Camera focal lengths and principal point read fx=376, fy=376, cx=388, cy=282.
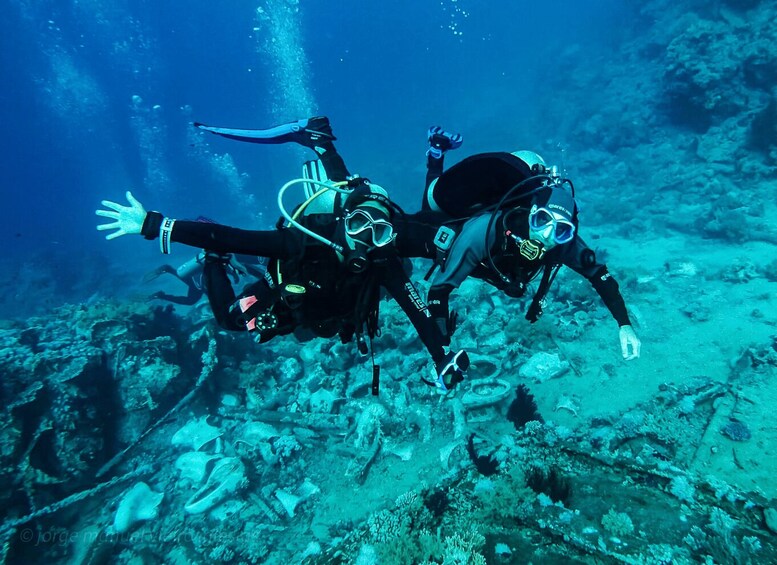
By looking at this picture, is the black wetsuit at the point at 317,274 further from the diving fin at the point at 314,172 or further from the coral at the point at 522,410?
the coral at the point at 522,410

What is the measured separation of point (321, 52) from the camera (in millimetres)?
129750

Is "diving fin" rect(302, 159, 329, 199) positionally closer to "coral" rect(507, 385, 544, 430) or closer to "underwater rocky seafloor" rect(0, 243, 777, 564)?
"underwater rocky seafloor" rect(0, 243, 777, 564)

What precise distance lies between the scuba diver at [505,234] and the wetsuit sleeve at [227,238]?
1.20 m

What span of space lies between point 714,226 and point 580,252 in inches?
373

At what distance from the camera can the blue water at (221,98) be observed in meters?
37.6

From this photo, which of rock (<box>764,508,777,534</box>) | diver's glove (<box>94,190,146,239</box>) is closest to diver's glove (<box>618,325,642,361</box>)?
rock (<box>764,508,777,534</box>)

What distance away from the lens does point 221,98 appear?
104188 millimetres

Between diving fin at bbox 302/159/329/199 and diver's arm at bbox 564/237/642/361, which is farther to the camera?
diving fin at bbox 302/159/329/199

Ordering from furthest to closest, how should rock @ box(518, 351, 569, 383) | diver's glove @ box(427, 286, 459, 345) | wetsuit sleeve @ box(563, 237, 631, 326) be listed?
rock @ box(518, 351, 569, 383)
wetsuit sleeve @ box(563, 237, 631, 326)
diver's glove @ box(427, 286, 459, 345)

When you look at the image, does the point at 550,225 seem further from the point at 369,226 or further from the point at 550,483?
the point at 550,483

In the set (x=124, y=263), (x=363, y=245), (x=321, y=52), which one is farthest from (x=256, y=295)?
(x=321, y=52)

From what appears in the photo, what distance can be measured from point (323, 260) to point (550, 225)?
2.21 meters

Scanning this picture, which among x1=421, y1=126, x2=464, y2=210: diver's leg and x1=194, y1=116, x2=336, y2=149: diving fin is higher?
x1=194, y1=116, x2=336, y2=149: diving fin

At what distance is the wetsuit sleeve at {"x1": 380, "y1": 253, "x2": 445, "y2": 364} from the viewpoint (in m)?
3.90
